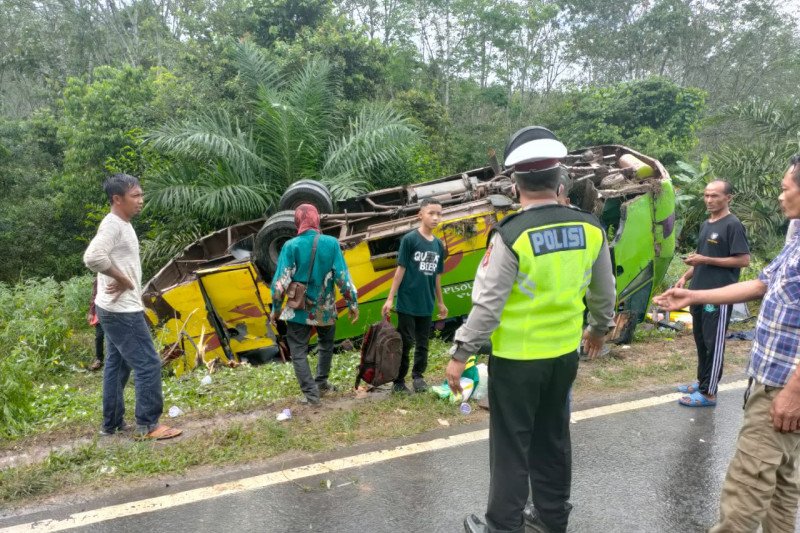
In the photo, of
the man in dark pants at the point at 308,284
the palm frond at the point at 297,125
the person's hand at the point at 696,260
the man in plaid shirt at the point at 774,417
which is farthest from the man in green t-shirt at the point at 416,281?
the palm frond at the point at 297,125

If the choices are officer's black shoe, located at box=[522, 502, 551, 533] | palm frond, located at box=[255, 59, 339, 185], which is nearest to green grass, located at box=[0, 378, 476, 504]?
officer's black shoe, located at box=[522, 502, 551, 533]

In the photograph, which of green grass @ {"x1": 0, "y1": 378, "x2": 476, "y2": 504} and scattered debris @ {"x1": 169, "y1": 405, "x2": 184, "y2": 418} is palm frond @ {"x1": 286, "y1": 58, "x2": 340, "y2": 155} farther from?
green grass @ {"x1": 0, "y1": 378, "x2": 476, "y2": 504}

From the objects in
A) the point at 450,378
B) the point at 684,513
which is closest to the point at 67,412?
the point at 450,378

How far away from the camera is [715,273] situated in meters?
4.75

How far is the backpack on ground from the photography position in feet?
16.0

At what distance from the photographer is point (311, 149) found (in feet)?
36.6

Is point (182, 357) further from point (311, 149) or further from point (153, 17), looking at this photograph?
point (153, 17)

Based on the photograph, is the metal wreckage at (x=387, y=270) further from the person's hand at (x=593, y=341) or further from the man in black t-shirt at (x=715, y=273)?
the person's hand at (x=593, y=341)

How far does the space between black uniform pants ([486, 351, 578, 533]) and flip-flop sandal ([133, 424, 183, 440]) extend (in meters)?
2.54

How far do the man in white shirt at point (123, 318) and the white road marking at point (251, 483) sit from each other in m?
0.91

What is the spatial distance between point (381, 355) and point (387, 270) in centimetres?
217

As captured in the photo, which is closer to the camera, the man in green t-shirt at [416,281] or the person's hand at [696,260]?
the person's hand at [696,260]

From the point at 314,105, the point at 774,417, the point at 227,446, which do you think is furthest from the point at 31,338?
the point at 774,417

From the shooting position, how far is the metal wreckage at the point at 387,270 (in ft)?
21.9
